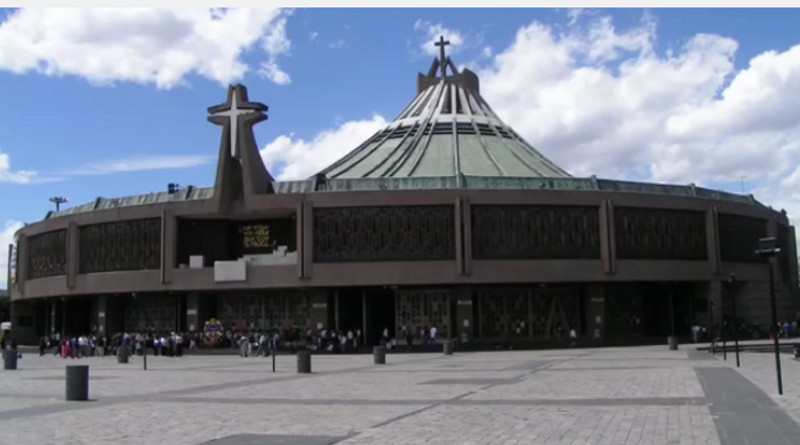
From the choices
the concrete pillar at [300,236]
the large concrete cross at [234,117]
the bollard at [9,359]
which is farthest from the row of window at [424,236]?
the bollard at [9,359]

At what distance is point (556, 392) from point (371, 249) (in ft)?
118

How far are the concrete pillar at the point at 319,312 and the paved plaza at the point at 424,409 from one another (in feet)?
96.4

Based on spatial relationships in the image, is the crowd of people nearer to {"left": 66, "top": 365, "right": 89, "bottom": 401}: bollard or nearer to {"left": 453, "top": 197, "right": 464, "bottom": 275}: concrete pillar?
{"left": 453, "top": 197, "right": 464, "bottom": 275}: concrete pillar

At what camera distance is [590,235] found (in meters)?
57.0

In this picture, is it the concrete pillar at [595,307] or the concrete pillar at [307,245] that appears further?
the concrete pillar at [595,307]

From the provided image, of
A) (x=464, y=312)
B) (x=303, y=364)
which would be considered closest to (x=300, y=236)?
(x=464, y=312)

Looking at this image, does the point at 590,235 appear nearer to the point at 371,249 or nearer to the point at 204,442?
the point at 371,249

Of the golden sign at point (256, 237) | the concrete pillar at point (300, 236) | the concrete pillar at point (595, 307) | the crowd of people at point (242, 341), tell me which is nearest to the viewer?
the crowd of people at point (242, 341)

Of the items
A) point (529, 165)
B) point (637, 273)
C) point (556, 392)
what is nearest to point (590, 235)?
point (637, 273)

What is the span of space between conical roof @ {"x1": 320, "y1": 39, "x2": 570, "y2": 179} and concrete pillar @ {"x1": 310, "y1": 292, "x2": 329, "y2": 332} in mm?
12426

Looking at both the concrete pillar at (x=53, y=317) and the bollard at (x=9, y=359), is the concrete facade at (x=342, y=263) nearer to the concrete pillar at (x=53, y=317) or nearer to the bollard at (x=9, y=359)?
the concrete pillar at (x=53, y=317)

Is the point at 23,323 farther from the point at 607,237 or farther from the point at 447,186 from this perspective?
the point at 607,237

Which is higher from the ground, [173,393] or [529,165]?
[529,165]

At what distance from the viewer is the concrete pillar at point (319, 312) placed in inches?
2232
